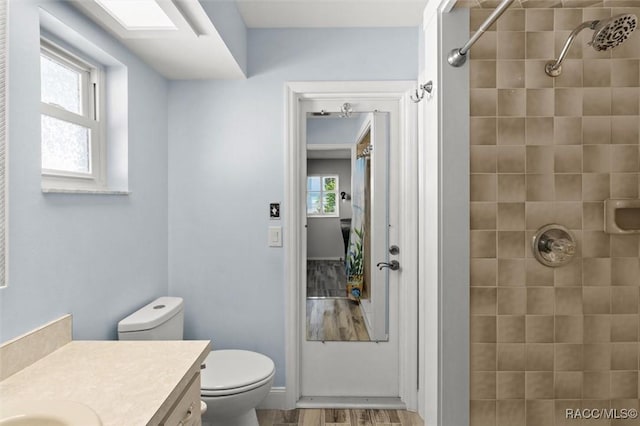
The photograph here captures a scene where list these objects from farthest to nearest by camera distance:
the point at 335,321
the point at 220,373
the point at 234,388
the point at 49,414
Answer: the point at 335,321
the point at 220,373
the point at 234,388
the point at 49,414

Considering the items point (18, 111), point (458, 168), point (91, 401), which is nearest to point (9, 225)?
point (18, 111)

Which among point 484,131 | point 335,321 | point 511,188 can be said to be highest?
point 484,131

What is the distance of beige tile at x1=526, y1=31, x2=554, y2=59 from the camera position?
1.35 meters

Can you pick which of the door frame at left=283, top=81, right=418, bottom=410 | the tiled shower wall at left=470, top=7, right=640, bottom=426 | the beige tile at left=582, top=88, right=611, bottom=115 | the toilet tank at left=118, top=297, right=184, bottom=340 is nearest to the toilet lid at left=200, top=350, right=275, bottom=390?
the toilet tank at left=118, top=297, right=184, bottom=340

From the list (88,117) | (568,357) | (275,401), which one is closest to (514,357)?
(568,357)

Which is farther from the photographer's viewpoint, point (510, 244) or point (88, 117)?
point (88, 117)

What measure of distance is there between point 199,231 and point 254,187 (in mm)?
445

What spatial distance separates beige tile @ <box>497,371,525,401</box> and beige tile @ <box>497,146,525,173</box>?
748 millimetres

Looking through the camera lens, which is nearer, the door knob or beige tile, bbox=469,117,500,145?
beige tile, bbox=469,117,500,145

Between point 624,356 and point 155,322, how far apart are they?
6.46 feet

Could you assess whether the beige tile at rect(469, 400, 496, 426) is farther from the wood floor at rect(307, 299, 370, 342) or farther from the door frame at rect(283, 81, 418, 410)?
the wood floor at rect(307, 299, 370, 342)

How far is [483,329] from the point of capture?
137 centimetres

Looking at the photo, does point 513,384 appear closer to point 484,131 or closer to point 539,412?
point 539,412

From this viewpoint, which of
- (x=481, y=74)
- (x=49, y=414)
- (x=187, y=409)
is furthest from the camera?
(x=481, y=74)
